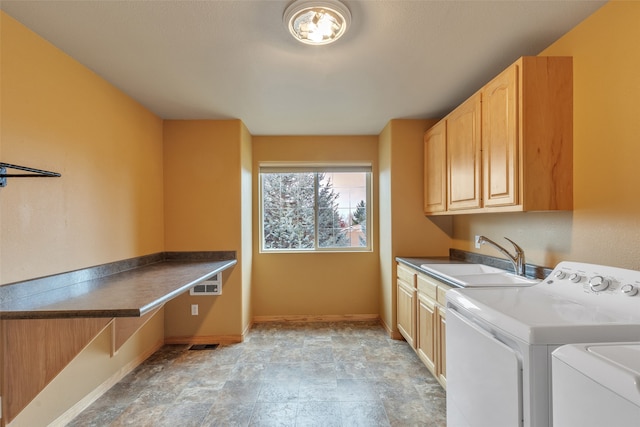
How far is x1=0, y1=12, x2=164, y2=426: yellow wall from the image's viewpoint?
1493mm

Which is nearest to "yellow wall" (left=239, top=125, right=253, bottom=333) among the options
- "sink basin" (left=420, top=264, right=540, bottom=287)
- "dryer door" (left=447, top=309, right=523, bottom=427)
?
"sink basin" (left=420, top=264, right=540, bottom=287)

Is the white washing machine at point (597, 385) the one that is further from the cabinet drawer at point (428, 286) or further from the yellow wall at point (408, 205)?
the yellow wall at point (408, 205)

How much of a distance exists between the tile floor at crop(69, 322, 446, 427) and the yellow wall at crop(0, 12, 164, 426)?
315 millimetres

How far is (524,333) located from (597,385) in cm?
26

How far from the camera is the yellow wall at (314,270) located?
3578 millimetres

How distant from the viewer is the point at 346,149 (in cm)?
360

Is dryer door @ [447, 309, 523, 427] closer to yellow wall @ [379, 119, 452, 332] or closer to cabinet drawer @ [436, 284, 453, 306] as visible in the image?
cabinet drawer @ [436, 284, 453, 306]

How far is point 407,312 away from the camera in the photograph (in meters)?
2.71

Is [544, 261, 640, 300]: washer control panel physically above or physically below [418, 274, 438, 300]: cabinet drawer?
above

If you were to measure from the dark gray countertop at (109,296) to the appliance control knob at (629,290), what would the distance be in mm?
2090

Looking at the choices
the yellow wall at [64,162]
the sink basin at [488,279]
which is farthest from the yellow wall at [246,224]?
the sink basin at [488,279]

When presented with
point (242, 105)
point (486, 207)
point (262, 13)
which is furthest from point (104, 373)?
point (486, 207)

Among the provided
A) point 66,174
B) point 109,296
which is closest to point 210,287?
point 109,296

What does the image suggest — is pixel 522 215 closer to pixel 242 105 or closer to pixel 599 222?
pixel 599 222
